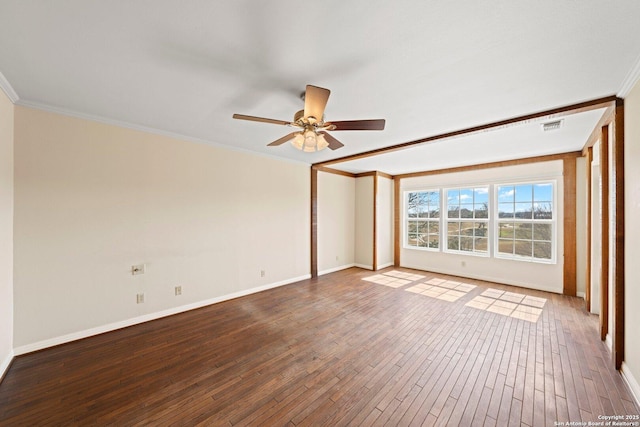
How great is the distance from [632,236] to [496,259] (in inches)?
128

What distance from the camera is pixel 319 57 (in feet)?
5.73

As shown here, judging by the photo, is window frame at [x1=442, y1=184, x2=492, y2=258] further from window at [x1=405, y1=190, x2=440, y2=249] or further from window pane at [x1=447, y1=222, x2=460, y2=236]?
window at [x1=405, y1=190, x2=440, y2=249]

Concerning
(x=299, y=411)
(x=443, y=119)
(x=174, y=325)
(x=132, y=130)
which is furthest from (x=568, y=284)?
(x=132, y=130)

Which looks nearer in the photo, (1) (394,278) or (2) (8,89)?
(2) (8,89)

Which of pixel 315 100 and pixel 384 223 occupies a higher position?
pixel 315 100

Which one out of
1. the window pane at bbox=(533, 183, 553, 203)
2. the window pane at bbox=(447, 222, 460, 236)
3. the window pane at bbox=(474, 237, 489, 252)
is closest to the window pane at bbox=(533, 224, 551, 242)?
the window pane at bbox=(533, 183, 553, 203)

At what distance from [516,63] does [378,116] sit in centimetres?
125

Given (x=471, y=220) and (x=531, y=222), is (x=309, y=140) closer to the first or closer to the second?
(x=471, y=220)

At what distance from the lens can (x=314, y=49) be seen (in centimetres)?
166

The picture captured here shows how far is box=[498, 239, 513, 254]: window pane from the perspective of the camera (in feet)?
16.2

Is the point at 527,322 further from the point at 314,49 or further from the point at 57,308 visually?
the point at 57,308

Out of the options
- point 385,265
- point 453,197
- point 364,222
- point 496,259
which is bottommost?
point 385,265

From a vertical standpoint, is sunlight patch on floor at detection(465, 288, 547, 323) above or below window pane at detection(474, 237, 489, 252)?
below

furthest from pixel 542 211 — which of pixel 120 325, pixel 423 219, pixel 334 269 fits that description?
pixel 120 325
